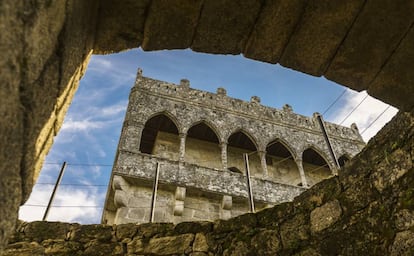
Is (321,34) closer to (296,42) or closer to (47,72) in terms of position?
(296,42)

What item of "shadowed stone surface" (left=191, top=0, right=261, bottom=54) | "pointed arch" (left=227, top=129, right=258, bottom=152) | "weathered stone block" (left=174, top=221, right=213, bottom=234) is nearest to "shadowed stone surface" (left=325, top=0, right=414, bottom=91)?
"shadowed stone surface" (left=191, top=0, right=261, bottom=54)

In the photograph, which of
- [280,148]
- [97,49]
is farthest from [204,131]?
[97,49]

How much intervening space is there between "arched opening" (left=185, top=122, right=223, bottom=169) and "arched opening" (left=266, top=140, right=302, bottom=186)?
232 centimetres

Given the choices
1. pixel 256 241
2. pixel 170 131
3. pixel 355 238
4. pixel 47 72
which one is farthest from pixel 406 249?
pixel 170 131

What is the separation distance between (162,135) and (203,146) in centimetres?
176

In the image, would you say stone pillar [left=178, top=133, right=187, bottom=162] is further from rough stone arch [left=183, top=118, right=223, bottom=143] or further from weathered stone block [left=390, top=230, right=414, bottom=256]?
weathered stone block [left=390, top=230, right=414, bottom=256]

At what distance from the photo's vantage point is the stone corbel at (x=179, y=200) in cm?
996

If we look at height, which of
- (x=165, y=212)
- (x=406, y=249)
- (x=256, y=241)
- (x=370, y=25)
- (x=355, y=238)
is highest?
(x=165, y=212)

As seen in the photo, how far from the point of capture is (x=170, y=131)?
1316 centimetres

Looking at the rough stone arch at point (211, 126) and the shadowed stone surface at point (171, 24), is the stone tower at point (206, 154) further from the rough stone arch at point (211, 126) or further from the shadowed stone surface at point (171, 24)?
the shadowed stone surface at point (171, 24)

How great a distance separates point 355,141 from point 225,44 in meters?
14.2

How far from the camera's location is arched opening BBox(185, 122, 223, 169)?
41.9ft

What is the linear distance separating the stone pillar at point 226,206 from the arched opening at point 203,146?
2.07m

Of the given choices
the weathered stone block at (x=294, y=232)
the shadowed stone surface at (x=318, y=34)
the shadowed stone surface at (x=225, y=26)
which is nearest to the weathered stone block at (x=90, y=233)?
the weathered stone block at (x=294, y=232)
